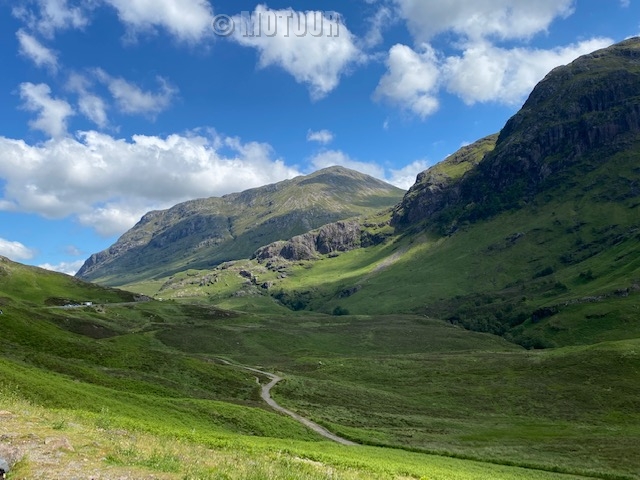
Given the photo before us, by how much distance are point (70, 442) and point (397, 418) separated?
206ft

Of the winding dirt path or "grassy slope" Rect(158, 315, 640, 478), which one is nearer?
the winding dirt path

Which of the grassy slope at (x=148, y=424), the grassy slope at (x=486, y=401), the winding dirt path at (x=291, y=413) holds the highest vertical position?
the grassy slope at (x=148, y=424)

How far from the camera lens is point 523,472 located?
46875 millimetres

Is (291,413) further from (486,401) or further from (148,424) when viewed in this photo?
(486,401)

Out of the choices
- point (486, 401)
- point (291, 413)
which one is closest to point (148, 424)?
point (291, 413)

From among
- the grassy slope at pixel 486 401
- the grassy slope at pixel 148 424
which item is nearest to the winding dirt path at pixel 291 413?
the grassy slope at pixel 486 401

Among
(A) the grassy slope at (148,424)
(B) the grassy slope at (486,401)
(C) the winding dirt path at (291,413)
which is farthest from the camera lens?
(B) the grassy slope at (486,401)

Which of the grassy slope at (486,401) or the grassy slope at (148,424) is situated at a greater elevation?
the grassy slope at (148,424)

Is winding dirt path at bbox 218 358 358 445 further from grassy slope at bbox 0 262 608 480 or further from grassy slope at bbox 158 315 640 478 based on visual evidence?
grassy slope at bbox 0 262 608 480

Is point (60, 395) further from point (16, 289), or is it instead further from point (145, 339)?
point (16, 289)

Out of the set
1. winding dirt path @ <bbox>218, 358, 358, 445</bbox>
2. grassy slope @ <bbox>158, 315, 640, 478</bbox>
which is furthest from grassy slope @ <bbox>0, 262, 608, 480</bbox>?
grassy slope @ <bbox>158, 315, 640, 478</bbox>

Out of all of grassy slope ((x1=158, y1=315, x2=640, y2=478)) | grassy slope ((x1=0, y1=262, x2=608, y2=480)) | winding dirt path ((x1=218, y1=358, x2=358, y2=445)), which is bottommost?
grassy slope ((x1=158, y1=315, x2=640, y2=478))

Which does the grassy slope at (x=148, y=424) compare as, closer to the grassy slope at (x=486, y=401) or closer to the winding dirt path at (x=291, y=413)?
the winding dirt path at (x=291, y=413)

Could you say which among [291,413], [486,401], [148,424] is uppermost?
[148,424]
